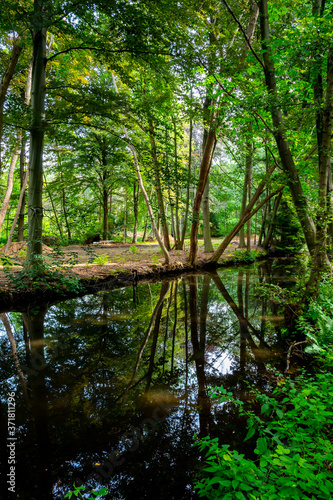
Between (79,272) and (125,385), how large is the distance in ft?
17.3

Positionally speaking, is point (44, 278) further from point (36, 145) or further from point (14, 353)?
point (36, 145)

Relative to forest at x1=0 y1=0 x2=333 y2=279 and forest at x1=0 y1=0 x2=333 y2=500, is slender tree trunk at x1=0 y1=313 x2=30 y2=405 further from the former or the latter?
forest at x1=0 y1=0 x2=333 y2=279

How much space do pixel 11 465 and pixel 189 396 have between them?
196 cm

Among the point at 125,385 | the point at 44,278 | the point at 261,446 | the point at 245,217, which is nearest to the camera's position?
the point at 261,446

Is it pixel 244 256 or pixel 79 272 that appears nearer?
pixel 79 272

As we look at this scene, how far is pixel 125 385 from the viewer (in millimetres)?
3457

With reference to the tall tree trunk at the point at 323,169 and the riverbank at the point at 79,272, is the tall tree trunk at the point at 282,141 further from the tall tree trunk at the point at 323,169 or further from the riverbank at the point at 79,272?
the riverbank at the point at 79,272

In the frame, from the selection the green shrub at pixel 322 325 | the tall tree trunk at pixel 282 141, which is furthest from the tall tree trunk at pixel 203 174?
the green shrub at pixel 322 325

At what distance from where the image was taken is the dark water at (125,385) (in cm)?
220

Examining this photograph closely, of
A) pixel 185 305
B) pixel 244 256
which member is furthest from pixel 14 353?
pixel 244 256

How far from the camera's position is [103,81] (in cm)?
1292

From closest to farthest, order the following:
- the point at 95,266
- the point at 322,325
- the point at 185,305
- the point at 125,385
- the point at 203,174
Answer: the point at 125,385 → the point at 322,325 → the point at 185,305 → the point at 95,266 → the point at 203,174

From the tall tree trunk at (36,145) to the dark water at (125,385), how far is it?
5.63 feet

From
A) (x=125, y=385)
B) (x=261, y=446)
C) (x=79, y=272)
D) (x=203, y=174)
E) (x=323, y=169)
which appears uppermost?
(x=203, y=174)
